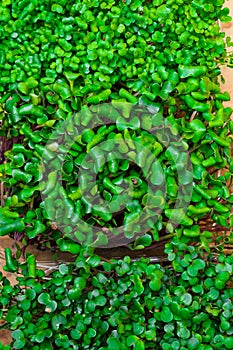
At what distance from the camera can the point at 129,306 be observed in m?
1.32

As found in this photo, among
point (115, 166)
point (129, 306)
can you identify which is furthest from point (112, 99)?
point (129, 306)

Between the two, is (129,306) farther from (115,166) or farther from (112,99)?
(112,99)

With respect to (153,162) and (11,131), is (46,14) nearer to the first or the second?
(11,131)

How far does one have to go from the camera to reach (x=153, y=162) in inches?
53.1

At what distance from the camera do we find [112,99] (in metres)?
1.44

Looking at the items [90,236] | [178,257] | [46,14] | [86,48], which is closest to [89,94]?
[86,48]

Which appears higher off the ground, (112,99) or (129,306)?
Result: (112,99)

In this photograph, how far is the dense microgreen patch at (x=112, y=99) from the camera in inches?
53.5

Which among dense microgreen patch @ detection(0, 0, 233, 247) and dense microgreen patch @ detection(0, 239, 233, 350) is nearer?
dense microgreen patch @ detection(0, 239, 233, 350)

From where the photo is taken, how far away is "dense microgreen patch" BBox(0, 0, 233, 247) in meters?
1.36

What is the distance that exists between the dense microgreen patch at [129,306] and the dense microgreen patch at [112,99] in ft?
0.29

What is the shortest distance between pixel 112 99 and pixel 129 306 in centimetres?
53

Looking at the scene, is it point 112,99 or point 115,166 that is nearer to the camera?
point 115,166

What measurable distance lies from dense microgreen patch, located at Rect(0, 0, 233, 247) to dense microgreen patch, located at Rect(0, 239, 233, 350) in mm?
88
